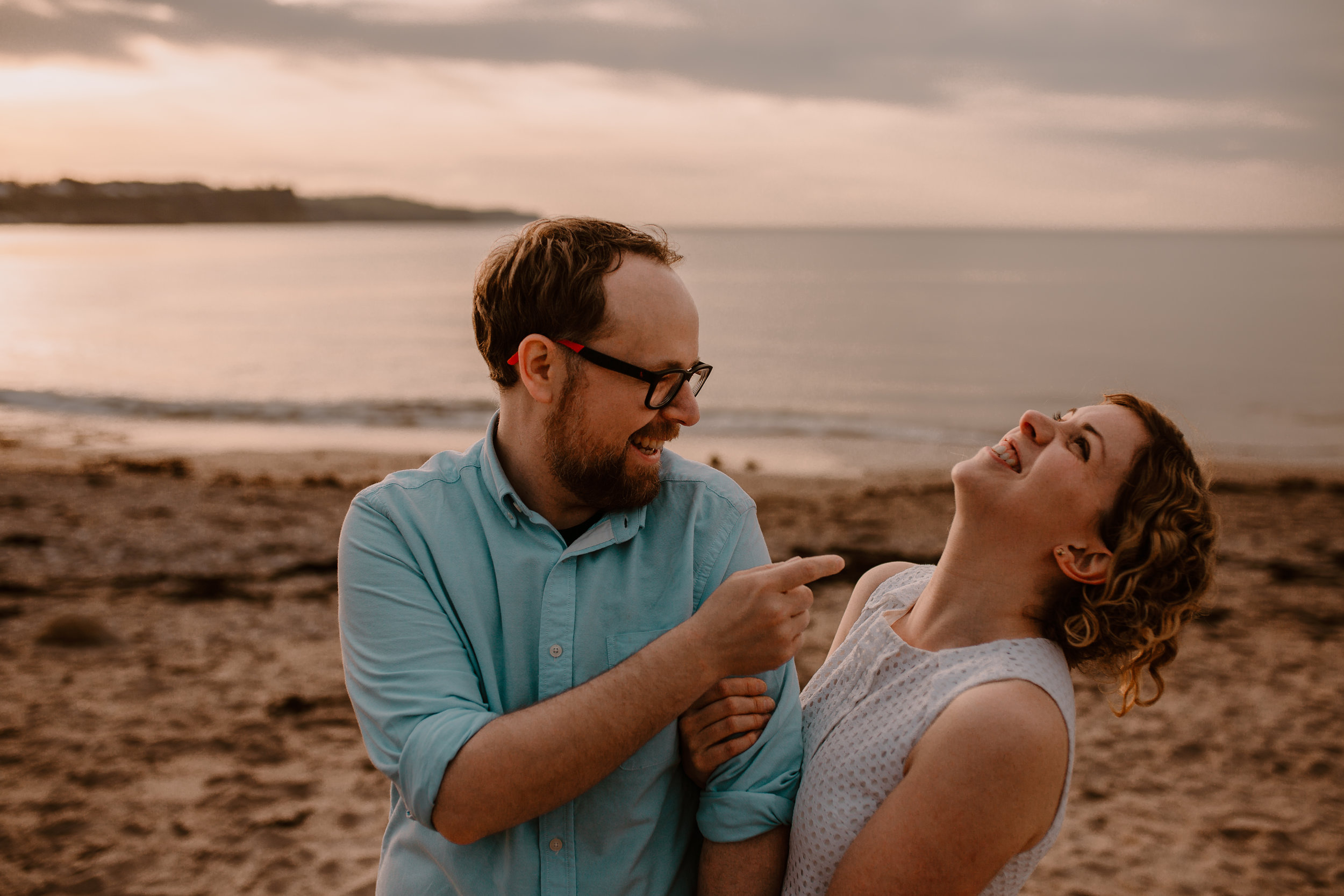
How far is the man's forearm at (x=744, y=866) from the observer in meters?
2.01

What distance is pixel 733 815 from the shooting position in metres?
2.01

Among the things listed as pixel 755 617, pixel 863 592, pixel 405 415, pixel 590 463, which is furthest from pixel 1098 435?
pixel 405 415

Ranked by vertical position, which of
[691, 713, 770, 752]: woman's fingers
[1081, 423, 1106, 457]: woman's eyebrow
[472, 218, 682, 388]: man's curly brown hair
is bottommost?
[691, 713, 770, 752]: woman's fingers

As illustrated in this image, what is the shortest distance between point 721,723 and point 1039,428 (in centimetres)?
109

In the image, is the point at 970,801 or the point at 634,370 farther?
the point at 634,370

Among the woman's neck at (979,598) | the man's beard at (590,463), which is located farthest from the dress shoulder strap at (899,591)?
the man's beard at (590,463)

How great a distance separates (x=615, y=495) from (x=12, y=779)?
15.5ft

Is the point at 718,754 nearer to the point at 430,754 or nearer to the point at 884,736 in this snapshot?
the point at 884,736

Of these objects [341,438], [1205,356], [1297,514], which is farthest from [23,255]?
[1297,514]

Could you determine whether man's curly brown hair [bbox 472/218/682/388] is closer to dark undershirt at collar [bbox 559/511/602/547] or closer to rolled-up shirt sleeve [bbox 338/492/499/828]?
dark undershirt at collar [bbox 559/511/602/547]

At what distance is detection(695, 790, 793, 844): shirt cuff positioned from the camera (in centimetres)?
200

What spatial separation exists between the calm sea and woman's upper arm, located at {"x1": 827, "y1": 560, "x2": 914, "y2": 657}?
0.88m

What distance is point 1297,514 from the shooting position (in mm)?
11883

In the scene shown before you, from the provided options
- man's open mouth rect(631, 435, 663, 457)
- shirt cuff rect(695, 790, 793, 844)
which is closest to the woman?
shirt cuff rect(695, 790, 793, 844)
